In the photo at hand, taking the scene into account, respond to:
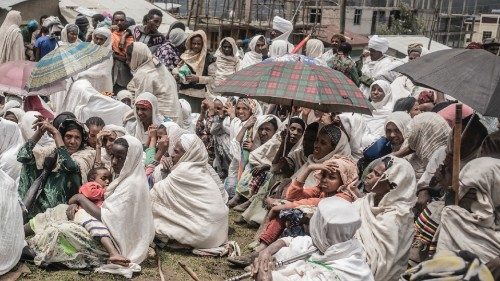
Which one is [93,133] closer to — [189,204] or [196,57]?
[189,204]

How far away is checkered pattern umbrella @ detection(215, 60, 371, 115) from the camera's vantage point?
22.3ft

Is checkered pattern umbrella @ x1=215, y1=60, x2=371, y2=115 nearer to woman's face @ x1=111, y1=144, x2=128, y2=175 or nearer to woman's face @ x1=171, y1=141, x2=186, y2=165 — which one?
woman's face @ x1=171, y1=141, x2=186, y2=165

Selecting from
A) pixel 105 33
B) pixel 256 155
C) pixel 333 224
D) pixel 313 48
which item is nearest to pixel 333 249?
pixel 333 224

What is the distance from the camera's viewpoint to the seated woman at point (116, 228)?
6453 millimetres

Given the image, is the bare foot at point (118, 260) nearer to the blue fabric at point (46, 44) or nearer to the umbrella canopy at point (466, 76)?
the umbrella canopy at point (466, 76)

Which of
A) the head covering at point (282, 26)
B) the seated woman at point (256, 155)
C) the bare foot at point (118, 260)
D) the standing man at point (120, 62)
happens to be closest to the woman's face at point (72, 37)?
the standing man at point (120, 62)

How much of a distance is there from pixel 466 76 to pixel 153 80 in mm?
5094

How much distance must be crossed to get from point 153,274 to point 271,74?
2093 mm

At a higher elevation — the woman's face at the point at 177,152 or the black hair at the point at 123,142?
the black hair at the point at 123,142

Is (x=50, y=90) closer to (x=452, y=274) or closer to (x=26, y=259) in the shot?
(x=26, y=259)

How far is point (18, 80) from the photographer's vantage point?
9125 mm

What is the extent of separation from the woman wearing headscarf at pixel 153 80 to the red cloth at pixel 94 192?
3.13 m

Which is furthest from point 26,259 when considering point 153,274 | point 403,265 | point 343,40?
point 343,40

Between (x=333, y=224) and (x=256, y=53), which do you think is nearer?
(x=333, y=224)
